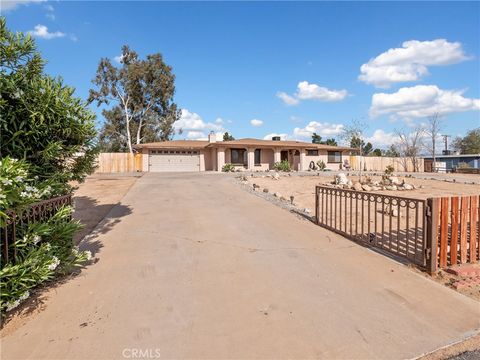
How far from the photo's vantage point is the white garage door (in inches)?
1149

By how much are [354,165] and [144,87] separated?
28.1m

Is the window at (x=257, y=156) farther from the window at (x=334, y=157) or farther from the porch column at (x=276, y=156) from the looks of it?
the window at (x=334, y=157)

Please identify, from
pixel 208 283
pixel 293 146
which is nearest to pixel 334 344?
pixel 208 283

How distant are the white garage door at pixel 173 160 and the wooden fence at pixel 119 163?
59.3 inches

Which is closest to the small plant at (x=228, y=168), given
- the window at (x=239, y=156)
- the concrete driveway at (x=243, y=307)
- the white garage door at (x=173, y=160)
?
the window at (x=239, y=156)

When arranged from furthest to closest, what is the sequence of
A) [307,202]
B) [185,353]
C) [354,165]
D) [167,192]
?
[354,165] < [167,192] < [307,202] < [185,353]

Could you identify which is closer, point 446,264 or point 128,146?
point 446,264

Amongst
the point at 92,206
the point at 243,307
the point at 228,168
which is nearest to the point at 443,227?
the point at 243,307

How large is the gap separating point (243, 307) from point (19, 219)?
2487mm

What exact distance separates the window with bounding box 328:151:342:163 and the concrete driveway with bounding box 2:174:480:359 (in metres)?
30.7

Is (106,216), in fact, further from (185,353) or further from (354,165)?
(354,165)

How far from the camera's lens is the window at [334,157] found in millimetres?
34713

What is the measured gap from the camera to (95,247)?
17.3ft

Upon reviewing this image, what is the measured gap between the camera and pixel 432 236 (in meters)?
3.99
